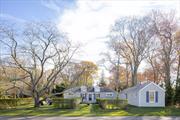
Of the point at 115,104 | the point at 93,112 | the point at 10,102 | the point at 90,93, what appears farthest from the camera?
the point at 90,93

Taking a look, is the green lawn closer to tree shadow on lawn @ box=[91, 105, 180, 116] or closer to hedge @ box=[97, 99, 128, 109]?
tree shadow on lawn @ box=[91, 105, 180, 116]

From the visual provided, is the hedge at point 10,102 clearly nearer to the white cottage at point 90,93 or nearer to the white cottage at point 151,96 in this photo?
the white cottage at point 90,93

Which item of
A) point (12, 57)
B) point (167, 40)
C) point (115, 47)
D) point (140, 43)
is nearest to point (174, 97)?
point (167, 40)

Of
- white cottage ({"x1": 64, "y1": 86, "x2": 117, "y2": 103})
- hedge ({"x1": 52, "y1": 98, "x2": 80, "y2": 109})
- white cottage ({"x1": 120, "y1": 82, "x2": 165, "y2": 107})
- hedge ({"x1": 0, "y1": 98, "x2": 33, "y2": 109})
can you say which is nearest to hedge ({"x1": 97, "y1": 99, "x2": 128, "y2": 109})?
hedge ({"x1": 52, "y1": 98, "x2": 80, "y2": 109})

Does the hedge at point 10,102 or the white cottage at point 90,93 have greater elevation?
the white cottage at point 90,93

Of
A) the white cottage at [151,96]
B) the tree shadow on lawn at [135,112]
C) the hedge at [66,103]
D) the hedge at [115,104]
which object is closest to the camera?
the tree shadow on lawn at [135,112]

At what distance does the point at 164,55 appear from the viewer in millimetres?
43500

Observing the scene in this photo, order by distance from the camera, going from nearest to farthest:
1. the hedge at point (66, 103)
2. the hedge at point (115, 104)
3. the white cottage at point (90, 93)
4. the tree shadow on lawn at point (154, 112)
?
the tree shadow on lawn at point (154, 112)
the hedge at point (115, 104)
the hedge at point (66, 103)
the white cottage at point (90, 93)

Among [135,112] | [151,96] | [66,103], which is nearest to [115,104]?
[135,112]

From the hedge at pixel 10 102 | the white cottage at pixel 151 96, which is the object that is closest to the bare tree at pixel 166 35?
the white cottage at pixel 151 96

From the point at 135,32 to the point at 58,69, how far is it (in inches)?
617

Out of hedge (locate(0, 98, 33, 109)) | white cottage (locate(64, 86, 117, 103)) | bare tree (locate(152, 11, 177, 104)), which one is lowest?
hedge (locate(0, 98, 33, 109))

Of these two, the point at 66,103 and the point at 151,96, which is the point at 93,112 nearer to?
the point at 66,103

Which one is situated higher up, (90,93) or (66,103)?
(90,93)
